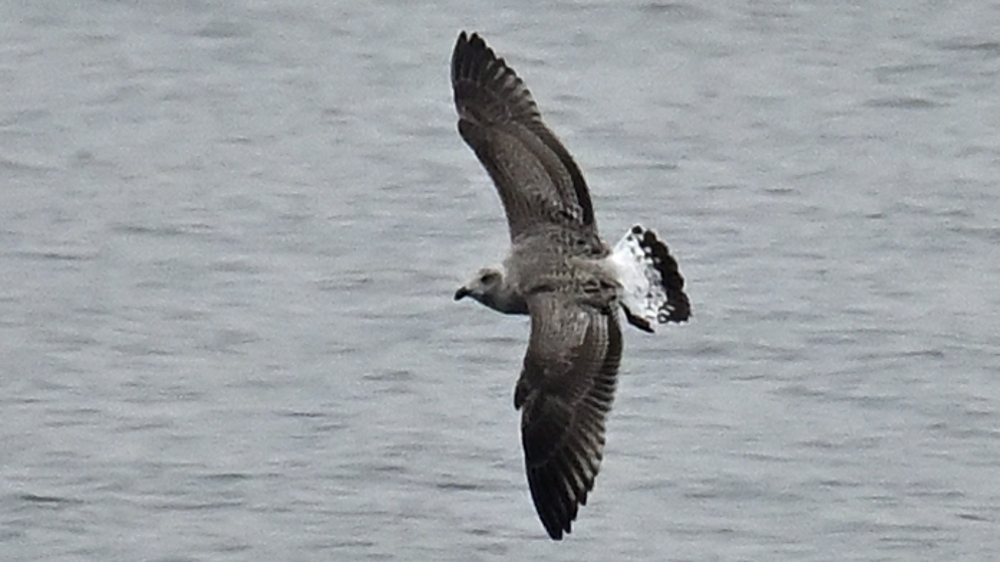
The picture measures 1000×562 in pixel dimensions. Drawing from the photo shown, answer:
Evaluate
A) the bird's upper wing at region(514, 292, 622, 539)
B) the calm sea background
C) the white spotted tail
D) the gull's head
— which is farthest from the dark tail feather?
the calm sea background

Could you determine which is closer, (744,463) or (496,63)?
(496,63)

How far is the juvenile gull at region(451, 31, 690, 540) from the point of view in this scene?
1034 centimetres

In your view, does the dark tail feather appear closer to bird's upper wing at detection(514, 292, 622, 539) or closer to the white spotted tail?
the white spotted tail

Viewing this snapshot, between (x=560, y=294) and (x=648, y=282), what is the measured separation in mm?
351

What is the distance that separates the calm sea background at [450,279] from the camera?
12438 millimetres

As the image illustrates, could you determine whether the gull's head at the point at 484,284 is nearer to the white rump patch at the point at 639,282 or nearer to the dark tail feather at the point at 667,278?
the white rump patch at the point at 639,282

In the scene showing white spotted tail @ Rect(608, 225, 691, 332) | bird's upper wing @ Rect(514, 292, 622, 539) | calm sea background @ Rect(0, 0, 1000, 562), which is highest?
white spotted tail @ Rect(608, 225, 691, 332)

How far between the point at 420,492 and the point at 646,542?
3.48 ft

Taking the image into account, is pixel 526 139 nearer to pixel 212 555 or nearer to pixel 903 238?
pixel 212 555

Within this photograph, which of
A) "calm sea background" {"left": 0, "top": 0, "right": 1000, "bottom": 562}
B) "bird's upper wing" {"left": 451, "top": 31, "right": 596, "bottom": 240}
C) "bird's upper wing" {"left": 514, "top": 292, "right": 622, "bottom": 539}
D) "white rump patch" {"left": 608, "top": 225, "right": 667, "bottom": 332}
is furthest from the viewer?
"calm sea background" {"left": 0, "top": 0, "right": 1000, "bottom": 562}

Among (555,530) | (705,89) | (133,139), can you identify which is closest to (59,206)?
(133,139)

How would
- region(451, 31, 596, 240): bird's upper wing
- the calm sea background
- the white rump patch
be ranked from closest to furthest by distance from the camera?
1. the white rump patch
2. region(451, 31, 596, 240): bird's upper wing
3. the calm sea background

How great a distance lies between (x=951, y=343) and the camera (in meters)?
13.9

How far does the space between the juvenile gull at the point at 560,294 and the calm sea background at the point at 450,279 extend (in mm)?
1627
